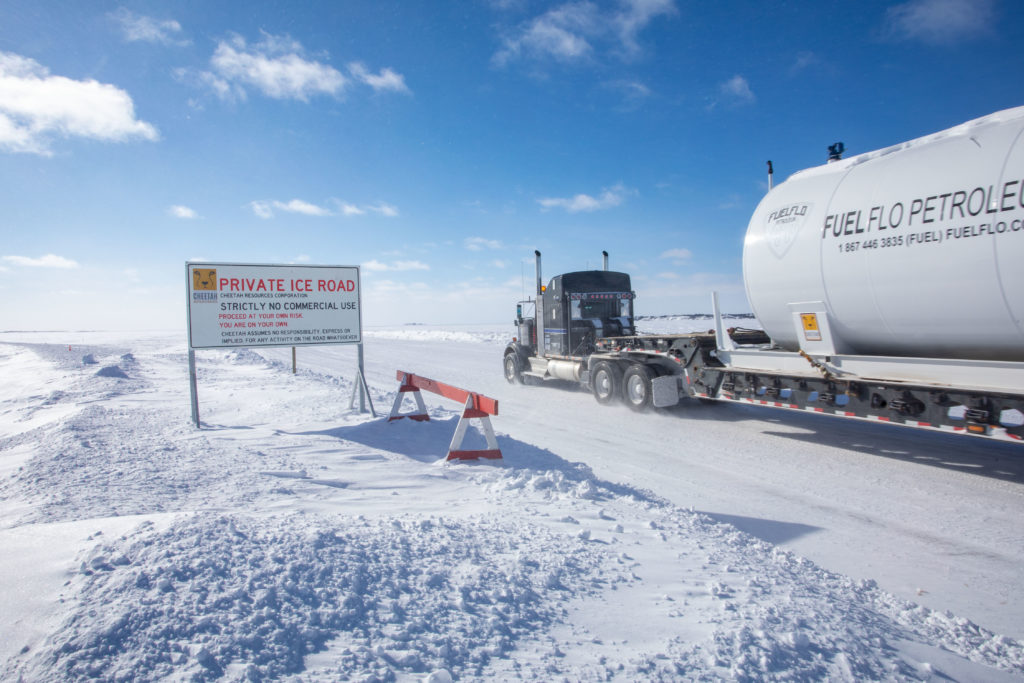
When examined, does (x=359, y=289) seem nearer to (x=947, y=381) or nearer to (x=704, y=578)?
(x=704, y=578)

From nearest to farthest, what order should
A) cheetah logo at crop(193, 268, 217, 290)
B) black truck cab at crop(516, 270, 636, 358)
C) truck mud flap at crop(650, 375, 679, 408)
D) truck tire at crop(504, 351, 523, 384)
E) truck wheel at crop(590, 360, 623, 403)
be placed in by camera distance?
cheetah logo at crop(193, 268, 217, 290) < truck mud flap at crop(650, 375, 679, 408) < truck wheel at crop(590, 360, 623, 403) < black truck cab at crop(516, 270, 636, 358) < truck tire at crop(504, 351, 523, 384)

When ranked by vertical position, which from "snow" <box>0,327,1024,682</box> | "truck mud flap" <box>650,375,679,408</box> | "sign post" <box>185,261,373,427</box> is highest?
"sign post" <box>185,261,373,427</box>

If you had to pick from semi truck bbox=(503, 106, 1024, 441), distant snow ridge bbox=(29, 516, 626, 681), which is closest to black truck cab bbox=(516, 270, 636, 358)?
semi truck bbox=(503, 106, 1024, 441)

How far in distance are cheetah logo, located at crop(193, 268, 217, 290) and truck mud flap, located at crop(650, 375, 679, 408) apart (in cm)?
793

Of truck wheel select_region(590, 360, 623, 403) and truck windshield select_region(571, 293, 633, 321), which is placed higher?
truck windshield select_region(571, 293, 633, 321)

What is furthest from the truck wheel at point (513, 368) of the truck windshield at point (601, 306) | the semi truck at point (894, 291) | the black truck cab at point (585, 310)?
the semi truck at point (894, 291)

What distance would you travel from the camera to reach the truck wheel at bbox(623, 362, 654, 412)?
10.7 m

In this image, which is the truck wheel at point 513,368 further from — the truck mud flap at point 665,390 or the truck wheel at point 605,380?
the truck mud flap at point 665,390

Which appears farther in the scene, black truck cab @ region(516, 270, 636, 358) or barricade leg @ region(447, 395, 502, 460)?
black truck cab @ region(516, 270, 636, 358)

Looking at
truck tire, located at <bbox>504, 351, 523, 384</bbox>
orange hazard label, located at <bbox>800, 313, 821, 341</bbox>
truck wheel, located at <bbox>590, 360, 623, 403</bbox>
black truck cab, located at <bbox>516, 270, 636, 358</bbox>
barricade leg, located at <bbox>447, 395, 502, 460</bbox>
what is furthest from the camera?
truck tire, located at <bbox>504, 351, 523, 384</bbox>

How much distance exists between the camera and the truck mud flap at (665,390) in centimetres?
1023

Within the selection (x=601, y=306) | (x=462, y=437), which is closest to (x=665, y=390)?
(x=601, y=306)

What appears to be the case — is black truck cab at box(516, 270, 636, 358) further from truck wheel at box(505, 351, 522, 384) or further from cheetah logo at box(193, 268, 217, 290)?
cheetah logo at box(193, 268, 217, 290)

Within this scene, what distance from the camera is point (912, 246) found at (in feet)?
20.3
